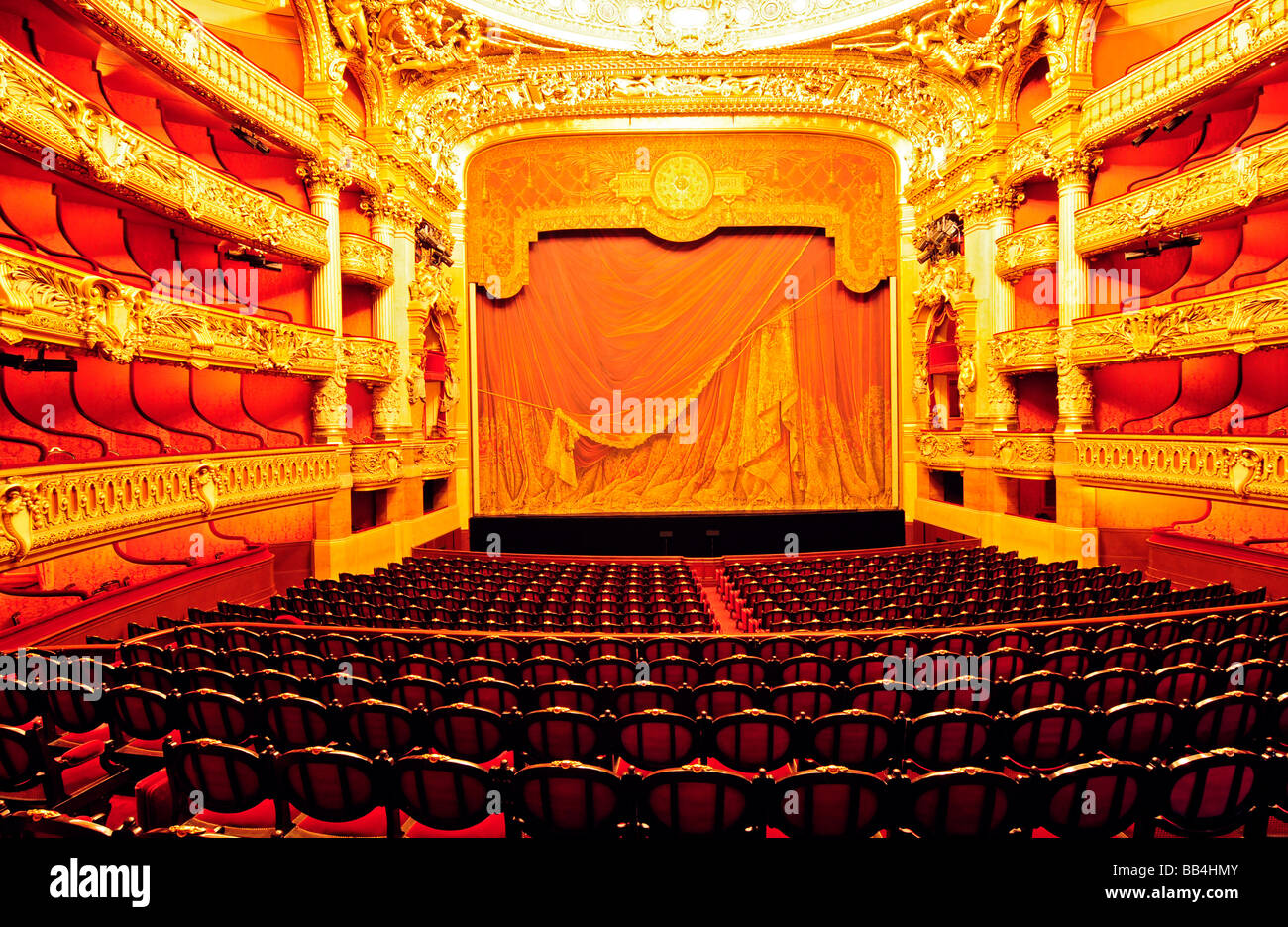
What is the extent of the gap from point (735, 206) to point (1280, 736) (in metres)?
14.9

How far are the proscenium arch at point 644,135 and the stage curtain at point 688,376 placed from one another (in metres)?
0.58

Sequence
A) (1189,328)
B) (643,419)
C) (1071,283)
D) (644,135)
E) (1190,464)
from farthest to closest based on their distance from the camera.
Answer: (643,419) → (644,135) → (1071,283) → (1189,328) → (1190,464)

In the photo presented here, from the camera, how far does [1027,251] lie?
13188 millimetres

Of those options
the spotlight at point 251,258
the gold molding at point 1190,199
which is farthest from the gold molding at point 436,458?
the gold molding at point 1190,199

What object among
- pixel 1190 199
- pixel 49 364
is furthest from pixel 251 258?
pixel 1190 199

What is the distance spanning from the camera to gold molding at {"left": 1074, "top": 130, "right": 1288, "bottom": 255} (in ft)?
30.9

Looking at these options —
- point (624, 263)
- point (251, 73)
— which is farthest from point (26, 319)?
point (624, 263)

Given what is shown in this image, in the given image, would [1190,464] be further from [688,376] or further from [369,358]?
[369,358]

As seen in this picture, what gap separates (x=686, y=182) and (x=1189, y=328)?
10.3 meters

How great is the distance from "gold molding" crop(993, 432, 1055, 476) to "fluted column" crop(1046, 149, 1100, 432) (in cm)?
42

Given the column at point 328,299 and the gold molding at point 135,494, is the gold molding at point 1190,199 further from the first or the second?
the gold molding at point 135,494

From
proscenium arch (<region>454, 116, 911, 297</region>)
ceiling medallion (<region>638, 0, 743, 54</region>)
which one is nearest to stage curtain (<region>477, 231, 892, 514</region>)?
proscenium arch (<region>454, 116, 911, 297</region>)

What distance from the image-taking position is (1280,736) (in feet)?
12.1
